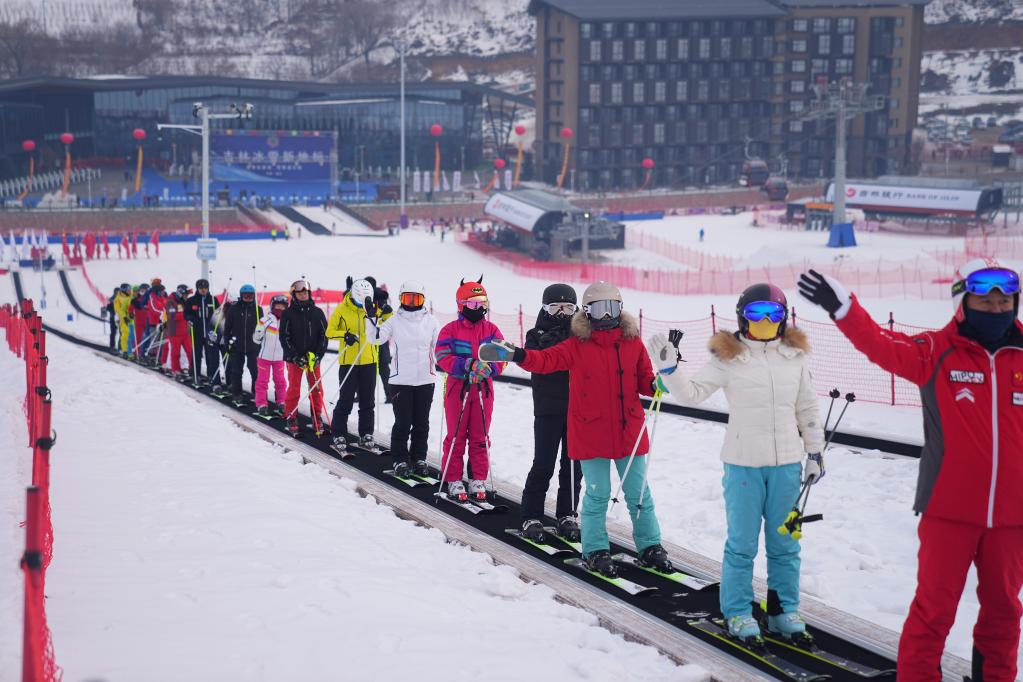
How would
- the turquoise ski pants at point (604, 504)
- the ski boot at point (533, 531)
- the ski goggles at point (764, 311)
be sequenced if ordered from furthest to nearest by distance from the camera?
the ski boot at point (533, 531), the turquoise ski pants at point (604, 504), the ski goggles at point (764, 311)

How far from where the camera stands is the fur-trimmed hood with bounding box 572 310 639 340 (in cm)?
686

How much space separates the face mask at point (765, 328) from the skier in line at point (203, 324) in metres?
12.7

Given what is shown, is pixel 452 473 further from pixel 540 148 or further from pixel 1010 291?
pixel 540 148

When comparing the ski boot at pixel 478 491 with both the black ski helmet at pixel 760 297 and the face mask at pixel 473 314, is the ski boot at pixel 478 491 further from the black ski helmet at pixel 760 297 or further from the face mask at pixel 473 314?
the black ski helmet at pixel 760 297

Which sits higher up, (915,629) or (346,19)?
(346,19)

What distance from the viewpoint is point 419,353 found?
983 centimetres

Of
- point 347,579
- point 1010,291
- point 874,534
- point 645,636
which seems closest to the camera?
point 1010,291

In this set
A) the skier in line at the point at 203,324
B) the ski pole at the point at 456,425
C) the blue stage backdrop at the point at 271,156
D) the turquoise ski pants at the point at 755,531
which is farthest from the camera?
the blue stage backdrop at the point at 271,156

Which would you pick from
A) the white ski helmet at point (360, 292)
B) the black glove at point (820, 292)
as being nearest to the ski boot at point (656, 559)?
the black glove at point (820, 292)

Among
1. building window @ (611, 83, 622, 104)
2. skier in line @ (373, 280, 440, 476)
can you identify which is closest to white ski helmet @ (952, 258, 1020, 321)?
skier in line @ (373, 280, 440, 476)

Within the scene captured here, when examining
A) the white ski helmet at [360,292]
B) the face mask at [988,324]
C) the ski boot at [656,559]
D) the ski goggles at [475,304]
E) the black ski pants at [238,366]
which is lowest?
the black ski pants at [238,366]

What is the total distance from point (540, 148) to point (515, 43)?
293 feet

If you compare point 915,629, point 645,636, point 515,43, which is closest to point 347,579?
point 645,636

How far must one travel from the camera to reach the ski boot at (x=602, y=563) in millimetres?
7008
